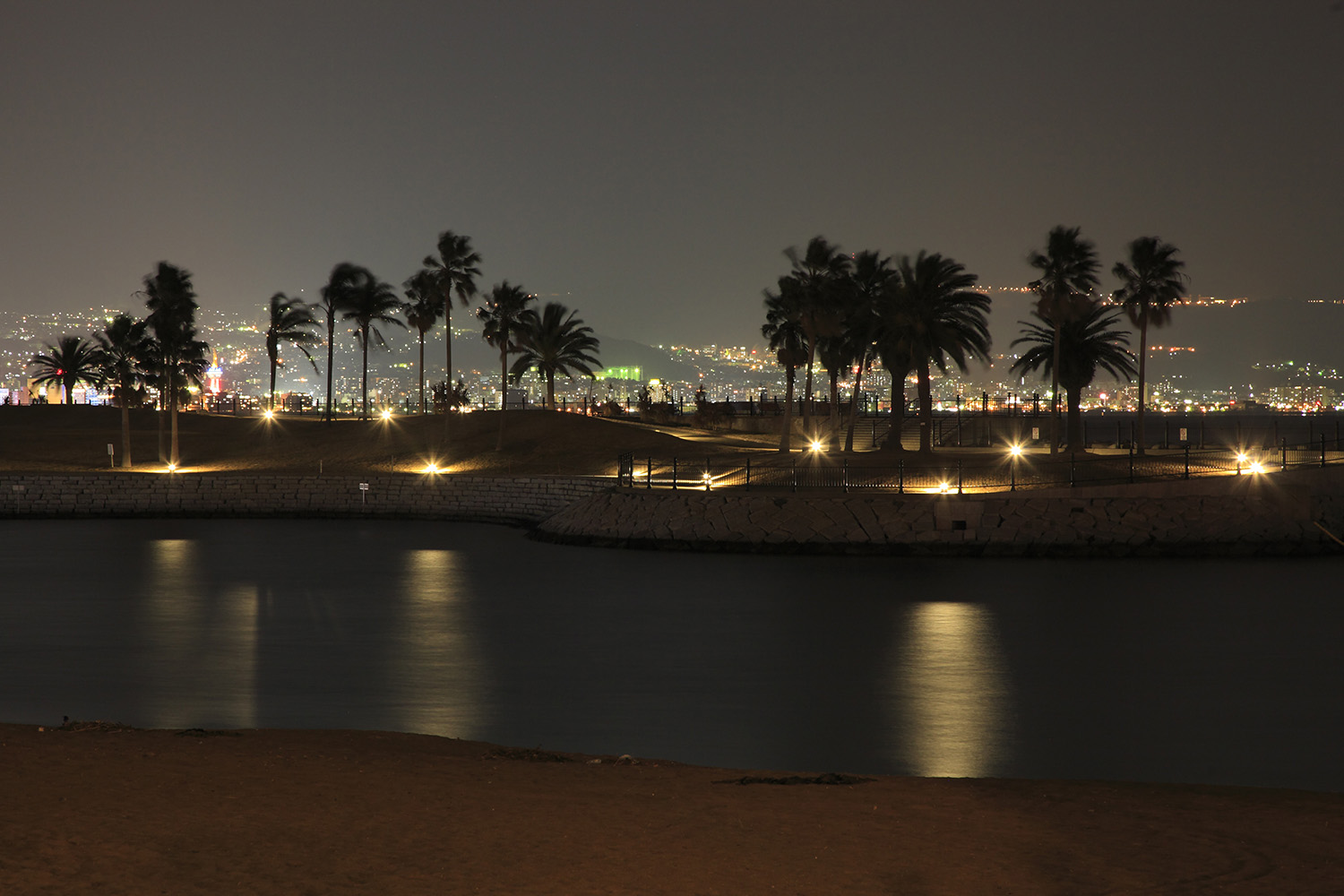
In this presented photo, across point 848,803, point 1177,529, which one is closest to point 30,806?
point 848,803

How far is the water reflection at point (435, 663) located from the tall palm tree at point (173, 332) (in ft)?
117

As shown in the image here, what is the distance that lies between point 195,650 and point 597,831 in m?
16.5

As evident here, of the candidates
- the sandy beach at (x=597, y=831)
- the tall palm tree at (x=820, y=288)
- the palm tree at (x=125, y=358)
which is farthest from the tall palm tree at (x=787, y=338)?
the sandy beach at (x=597, y=831)

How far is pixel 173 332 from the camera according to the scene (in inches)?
2584

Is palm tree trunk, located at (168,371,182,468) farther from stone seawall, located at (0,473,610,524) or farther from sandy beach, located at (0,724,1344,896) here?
sandy beach, located at (0,724,1344,896)

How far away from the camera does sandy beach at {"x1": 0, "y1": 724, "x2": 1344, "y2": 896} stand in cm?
822

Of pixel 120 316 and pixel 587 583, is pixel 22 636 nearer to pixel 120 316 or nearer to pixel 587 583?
pixel 587 583

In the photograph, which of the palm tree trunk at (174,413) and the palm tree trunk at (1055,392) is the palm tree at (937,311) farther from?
the palm tree trunk at (174,413)

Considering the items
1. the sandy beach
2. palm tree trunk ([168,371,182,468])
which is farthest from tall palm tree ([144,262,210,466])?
the sandy beach

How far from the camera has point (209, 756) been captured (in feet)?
38.0

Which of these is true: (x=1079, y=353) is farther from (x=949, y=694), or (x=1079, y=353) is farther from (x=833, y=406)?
(x=949, y=694)

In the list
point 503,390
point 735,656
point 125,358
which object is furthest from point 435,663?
point 503,390

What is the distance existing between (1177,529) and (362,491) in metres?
32.2

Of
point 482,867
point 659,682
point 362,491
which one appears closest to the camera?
point 482,867
